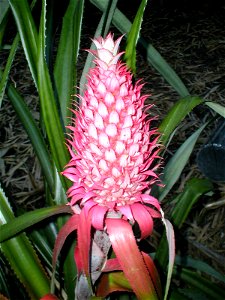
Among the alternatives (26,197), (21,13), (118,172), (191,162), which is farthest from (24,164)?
(118,172)

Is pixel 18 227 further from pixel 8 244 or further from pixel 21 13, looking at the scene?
pixel 21 13


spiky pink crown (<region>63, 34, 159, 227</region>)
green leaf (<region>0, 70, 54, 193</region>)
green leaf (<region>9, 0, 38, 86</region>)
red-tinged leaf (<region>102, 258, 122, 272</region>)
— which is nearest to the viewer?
spiky pink crown (<region>63, 34, 159, 227</region>)

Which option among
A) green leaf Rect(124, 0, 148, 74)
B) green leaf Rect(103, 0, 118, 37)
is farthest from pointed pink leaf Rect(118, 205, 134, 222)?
green leaf Rect(103, 0, 118, 37)

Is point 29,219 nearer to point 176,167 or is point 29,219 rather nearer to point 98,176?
point 98,176

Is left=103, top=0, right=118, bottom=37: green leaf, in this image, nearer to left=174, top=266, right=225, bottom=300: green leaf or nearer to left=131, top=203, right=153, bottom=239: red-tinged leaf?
left=131, top=203, right=153, bottom=239: red-tinged leaf

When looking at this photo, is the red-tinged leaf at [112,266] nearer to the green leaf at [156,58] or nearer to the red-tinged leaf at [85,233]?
the red-tinged leaf at [85,233]

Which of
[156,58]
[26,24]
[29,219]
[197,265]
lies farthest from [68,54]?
[197,265]
